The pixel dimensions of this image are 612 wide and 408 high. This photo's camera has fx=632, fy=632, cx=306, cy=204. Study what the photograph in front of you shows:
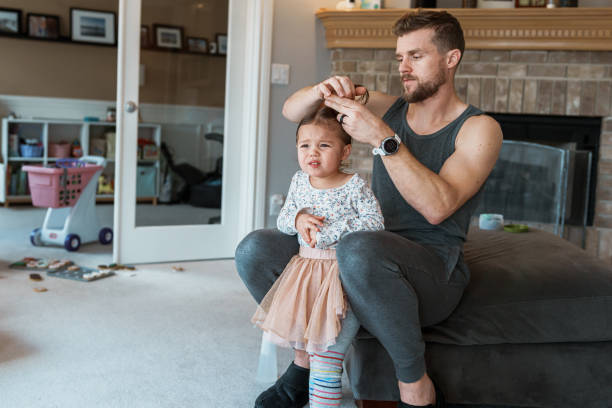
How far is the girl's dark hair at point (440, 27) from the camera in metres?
1.79

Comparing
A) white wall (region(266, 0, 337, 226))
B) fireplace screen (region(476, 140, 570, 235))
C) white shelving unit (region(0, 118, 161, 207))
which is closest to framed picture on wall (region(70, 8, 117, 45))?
white shelving unit (region(0, 118, 161, 207))

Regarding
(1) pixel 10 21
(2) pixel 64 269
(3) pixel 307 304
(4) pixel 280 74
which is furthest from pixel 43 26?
Answer: (3) pixel 307 304

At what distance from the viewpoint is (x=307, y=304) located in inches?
62.6

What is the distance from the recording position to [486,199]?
3.90 m

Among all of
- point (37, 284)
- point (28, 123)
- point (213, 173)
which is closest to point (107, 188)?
point (28, 123)

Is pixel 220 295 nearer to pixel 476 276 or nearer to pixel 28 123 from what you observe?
pixel 476 276

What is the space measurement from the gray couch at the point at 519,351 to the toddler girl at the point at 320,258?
0.47 feet

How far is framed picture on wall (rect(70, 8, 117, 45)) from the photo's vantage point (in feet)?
19.8

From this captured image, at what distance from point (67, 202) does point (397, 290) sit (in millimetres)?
2871

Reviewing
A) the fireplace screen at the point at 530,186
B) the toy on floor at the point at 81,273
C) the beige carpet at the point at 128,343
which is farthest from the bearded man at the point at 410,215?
the fireplace screen at the point at 530,186

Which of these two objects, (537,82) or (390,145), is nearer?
(390,145)

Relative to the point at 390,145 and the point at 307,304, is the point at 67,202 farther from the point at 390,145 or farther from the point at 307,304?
the point at 390,145

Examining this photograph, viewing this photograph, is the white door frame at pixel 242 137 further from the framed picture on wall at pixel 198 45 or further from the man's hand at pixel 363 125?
the man's hand at pixel 363 125

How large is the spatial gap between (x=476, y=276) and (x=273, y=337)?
23.6 inches
